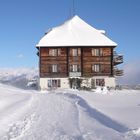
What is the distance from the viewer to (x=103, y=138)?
11.6 meters

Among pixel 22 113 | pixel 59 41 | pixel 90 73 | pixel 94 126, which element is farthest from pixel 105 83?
pixel 94 126

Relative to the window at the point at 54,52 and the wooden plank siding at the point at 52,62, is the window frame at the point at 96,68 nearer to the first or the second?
Answer: the wooden plank siding at the point at 52,62

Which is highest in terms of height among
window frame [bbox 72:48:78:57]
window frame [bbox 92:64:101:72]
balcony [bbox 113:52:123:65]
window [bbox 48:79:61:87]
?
window frame [bbox 72:48:78:57]

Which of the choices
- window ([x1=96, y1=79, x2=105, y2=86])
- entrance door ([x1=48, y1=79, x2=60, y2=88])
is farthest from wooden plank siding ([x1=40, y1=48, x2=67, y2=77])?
window ([x1=96, y1=79, x2=105, y2=86])

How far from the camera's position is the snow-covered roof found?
5794 centimetres

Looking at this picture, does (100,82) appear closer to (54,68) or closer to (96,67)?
(96,67)

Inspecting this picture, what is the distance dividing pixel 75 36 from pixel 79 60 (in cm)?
405

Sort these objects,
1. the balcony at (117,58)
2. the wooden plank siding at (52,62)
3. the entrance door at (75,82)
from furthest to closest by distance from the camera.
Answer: the balcony at (117,58), the wooden plank siding at (52,62), the entrance door at (75,82)

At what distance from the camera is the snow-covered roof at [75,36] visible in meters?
57.9

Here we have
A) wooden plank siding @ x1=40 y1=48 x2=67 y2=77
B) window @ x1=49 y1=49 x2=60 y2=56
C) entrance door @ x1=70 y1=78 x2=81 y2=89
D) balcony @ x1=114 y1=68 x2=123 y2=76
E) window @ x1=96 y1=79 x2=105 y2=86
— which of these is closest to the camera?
entrance door @ x1=70 y1=78 x2=81 y2=89

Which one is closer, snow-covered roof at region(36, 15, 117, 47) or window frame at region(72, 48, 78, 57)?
snow-covered roof at region(36, 15, 117, 47)

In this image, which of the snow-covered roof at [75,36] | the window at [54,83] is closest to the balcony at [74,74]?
the window at [54,83]

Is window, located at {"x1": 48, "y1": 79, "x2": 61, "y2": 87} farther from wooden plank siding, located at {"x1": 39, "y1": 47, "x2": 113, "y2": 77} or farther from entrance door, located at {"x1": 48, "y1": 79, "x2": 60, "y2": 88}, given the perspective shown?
wooden plank siding, located at {"x1": 39, "y1": 47, "x2": 113, "y2": 77}

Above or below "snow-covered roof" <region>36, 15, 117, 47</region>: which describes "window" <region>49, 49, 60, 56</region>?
below
